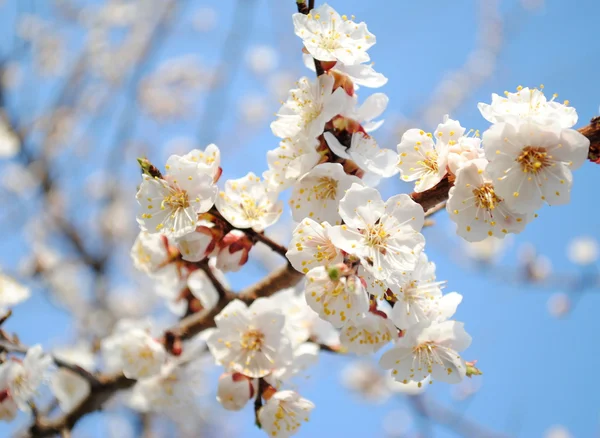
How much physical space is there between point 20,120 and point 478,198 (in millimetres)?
3870

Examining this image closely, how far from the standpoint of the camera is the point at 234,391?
136 centimetres

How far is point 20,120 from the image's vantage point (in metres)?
3.77

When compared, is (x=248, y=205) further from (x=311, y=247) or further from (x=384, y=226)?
(x=384, y=226)

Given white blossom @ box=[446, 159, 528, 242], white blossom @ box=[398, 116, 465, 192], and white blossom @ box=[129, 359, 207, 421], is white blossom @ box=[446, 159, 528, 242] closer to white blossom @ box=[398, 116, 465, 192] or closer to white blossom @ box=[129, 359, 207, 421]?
white blossom @ box=[398, 116, 465, 192]

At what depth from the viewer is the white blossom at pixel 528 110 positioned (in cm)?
101

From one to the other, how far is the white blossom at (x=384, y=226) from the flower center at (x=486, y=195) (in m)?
0.13

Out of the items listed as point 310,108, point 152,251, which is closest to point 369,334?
point 310,108

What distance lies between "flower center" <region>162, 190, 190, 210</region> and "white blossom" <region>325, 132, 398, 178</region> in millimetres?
411

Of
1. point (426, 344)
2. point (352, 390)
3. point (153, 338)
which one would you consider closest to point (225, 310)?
point (153, 338)

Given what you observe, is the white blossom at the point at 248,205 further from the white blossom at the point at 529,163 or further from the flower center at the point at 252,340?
the white blossom at the point at 529,163

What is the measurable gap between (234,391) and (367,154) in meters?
0.78

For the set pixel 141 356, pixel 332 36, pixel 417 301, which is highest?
pixel 332 36

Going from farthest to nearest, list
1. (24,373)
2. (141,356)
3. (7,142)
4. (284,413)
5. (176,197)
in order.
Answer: (7,142) → (141,356) → (24,373) → (284,413) → (176,197)

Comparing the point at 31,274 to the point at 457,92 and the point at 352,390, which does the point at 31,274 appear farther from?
the point at 457,92
